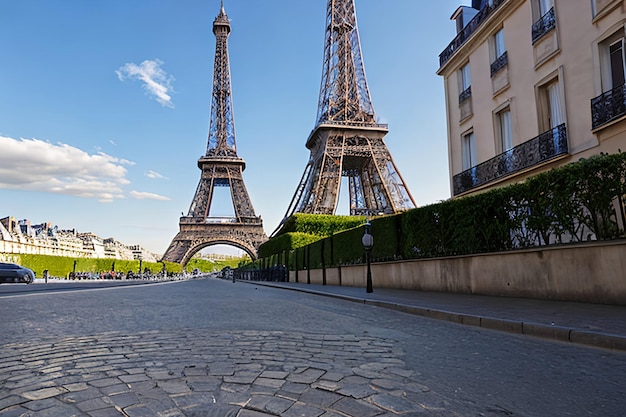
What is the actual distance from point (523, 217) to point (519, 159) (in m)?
4.28

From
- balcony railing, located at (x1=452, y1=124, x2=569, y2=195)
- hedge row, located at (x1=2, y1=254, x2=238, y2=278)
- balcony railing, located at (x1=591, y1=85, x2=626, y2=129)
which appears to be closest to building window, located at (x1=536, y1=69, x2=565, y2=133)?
balcony railing, located at (x1=452, y1=124, x2=569, y2=195)

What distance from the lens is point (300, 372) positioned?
11.3 feet

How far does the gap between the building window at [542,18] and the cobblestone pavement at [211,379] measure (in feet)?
37.0

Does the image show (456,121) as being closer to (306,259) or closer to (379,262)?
(379,262)

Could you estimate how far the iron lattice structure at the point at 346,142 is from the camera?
4453 centimetres

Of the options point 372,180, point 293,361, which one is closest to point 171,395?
point 293,361

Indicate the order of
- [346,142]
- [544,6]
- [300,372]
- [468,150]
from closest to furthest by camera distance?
[300,372], [544,6], [468,150], [346,142]

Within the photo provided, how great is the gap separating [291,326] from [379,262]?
11.0 meters

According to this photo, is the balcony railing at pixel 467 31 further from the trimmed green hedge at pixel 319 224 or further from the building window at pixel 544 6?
the trimmed green hedge at pixel 319 224

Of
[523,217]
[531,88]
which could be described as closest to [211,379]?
[523,217]

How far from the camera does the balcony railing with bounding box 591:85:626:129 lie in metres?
9.93

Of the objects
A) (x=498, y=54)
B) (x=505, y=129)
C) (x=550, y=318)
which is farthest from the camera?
(x=498, y=54)

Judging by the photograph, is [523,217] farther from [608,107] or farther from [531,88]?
[531,88]

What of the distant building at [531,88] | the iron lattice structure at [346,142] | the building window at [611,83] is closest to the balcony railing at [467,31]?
the distant building at [531,88]
